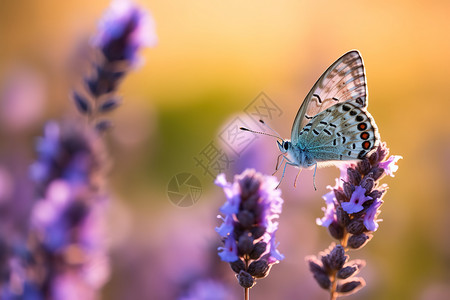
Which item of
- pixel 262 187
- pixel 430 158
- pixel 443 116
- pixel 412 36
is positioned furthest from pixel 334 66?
pixel 412 36

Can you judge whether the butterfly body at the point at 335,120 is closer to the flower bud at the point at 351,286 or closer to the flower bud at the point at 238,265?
the flower bud at the point at 351,286

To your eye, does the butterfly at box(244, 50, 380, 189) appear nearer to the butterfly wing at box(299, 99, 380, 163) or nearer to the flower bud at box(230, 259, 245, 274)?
the butterfly wing at box(299, 99, 380, 163)

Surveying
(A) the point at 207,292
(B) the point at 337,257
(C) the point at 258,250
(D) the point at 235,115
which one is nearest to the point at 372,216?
(B) the point at 337,257

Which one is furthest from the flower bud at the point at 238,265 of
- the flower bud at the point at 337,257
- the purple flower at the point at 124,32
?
the purple flower at the point at 124,32

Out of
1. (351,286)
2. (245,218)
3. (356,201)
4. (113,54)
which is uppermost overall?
(113,54)

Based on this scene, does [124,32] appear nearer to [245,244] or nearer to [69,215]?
[69,215]

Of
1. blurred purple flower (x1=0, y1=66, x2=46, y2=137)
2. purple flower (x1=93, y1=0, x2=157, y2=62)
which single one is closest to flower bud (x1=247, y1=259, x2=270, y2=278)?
purple flower (x1=93, y1=0, x2=157, y2=62)
